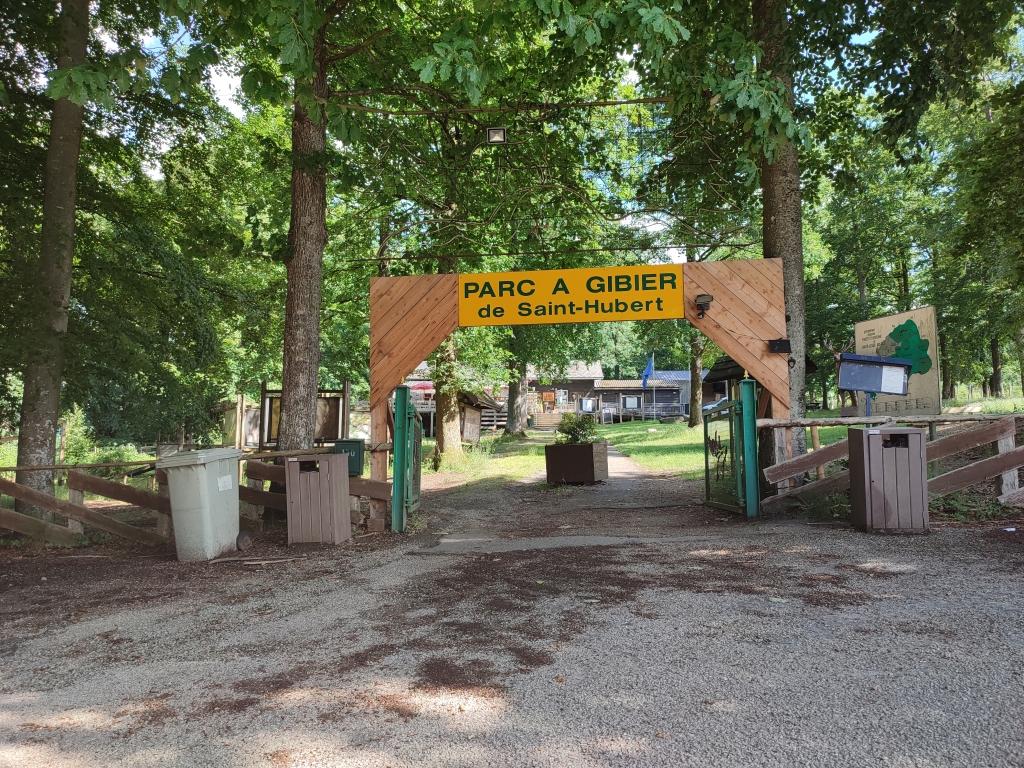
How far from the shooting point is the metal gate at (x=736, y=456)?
8.90 m

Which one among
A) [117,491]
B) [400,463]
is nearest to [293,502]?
[400,463]

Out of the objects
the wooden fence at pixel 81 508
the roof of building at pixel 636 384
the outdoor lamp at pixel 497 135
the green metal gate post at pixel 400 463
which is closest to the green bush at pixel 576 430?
the green metal gate post at pixel 400 463

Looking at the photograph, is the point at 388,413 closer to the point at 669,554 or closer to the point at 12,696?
the point at 669,554

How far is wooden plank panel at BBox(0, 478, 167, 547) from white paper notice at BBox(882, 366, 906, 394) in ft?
28.9

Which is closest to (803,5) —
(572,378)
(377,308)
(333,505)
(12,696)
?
(377,308)

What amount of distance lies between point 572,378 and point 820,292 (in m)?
33.1

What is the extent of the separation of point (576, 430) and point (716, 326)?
7.21 meters

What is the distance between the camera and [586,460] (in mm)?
15312

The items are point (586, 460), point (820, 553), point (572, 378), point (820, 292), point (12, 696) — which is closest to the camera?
point (12, 696)

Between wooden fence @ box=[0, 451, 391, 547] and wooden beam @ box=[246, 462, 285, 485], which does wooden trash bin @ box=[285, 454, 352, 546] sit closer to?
wooden fence @ box=[0, 451, 391, 547]

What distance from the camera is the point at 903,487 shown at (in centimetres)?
725

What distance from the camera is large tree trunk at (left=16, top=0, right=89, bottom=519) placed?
335 inches

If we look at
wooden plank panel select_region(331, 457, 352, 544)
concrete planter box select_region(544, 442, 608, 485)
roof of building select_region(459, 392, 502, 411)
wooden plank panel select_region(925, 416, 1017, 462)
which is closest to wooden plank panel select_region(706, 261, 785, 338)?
wooden plank panel select_region(925, 416, 1017, 462)

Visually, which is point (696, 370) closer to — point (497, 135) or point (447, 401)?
point (447, 401)
